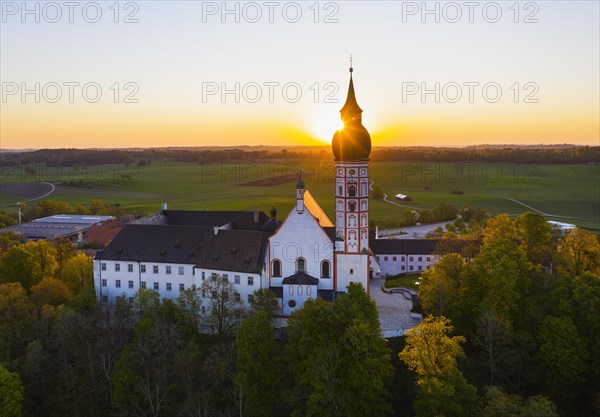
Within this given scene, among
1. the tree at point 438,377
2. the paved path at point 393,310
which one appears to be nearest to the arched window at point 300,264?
the paved path at point 393,310

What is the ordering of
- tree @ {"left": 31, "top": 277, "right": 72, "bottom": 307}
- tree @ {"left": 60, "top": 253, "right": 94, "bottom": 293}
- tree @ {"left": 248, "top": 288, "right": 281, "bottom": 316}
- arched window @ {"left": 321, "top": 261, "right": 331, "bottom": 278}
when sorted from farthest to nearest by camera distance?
1. tree @ {"left": 60, "top": 253, "right": 94, "bottom": 293}
2. tree @ {"left": 31, "top": 277, "right": 72, "bottom": 307}
3. arched window @ {"left": 321, "top": 261, "right": 331, "bottom": 278}
4. tree @ {"left": 248, "top": 288, "right": 281, "bottom": 316}

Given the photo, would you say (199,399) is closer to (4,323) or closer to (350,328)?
(350,328)

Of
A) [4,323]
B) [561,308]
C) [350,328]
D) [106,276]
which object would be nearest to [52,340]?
[4,323]

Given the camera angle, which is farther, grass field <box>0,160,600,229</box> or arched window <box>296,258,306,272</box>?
grass field <box>0,160,600,229</box>

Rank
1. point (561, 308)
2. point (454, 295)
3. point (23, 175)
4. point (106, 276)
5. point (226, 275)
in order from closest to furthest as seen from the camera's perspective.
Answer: point (561, 308)
point (454, 295)
point (226, 275)
point (106, 276)
point (23, 175)

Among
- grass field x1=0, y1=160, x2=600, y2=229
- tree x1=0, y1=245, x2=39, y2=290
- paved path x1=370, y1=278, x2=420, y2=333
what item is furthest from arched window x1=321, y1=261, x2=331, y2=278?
grass field x1=0, y1=160, x2=600, y2=229

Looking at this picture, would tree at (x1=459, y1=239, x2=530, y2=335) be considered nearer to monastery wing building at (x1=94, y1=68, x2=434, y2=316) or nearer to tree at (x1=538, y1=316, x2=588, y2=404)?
tree at (x1=538, y1=316, x2=588, y2=404)

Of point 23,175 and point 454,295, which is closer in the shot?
point 454,295
